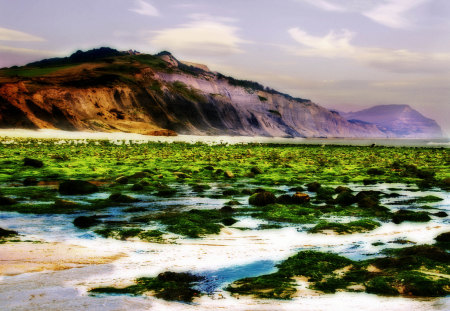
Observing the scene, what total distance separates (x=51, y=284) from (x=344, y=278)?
4.80 meters

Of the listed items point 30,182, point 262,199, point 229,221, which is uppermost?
point 262,199

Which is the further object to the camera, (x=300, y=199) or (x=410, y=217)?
(x=300, y=199)

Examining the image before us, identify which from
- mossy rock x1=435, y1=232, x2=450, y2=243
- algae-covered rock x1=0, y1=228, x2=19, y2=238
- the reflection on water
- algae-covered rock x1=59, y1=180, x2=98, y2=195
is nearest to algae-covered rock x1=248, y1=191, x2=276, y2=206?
mossy rock x1=435, y1=232, x2=450, y2=243

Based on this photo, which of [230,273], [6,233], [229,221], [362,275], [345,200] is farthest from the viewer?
[345,200]

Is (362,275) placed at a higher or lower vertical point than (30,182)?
higher

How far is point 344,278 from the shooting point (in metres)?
7.49

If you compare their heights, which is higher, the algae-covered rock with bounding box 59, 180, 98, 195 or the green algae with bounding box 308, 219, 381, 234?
the green algae with bounding box 308, 219, 381, 234

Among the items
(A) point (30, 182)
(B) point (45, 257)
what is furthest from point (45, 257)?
(A) point (30, 182)

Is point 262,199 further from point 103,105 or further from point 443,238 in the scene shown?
point 103,105

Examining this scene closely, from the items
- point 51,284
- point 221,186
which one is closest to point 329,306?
point 51,284

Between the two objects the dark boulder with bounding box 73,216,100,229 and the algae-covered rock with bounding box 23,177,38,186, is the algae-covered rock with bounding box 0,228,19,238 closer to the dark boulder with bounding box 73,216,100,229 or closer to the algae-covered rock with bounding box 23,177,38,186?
the dark boulder with bounding box 73,216,100,229

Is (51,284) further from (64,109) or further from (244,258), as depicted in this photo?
(64,109)

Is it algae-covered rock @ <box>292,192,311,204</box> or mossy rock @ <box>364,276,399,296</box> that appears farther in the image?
algae-covered rock @ <box>292,192,311,204</box>

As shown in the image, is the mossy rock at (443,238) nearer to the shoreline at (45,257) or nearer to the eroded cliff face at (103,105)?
the shoreline at (45,257)
